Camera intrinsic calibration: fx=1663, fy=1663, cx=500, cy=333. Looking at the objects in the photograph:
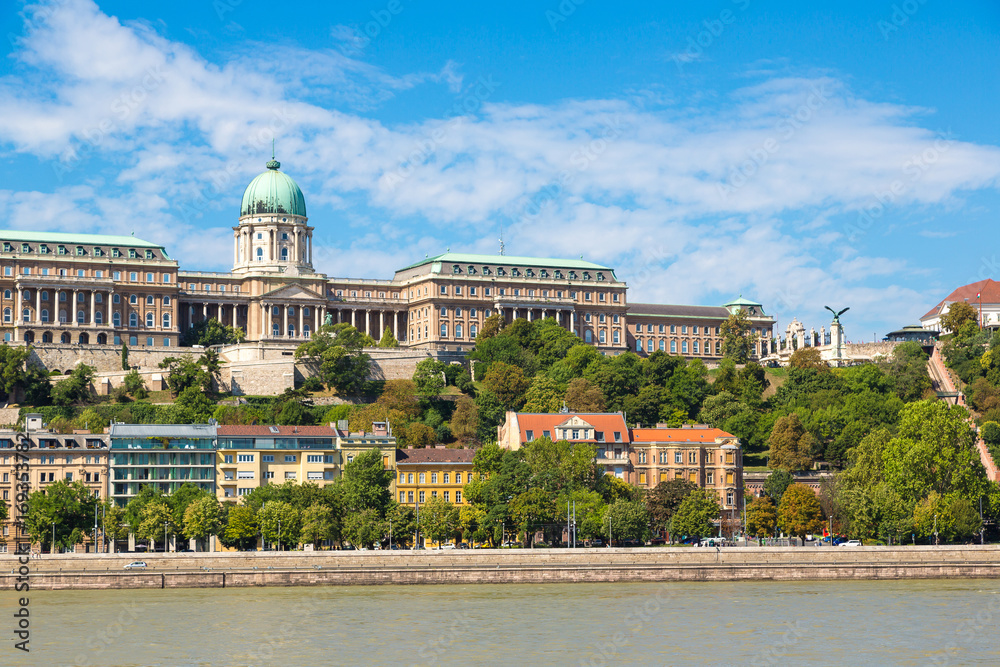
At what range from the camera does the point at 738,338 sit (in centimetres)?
15675

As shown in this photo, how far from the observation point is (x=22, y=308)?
5404 inches

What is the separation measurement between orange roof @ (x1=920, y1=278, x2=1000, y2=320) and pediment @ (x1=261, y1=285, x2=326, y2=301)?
212 feet

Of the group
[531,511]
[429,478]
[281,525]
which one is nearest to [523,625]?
[531,511]

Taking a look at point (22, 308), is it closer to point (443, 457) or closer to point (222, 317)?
point (222, 317)

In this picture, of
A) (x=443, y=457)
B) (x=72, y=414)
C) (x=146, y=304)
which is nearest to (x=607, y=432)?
(x=443, y=457)

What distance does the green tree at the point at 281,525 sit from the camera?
83.2m

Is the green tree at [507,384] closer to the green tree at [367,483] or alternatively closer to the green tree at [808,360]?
the green tree at [808,360]

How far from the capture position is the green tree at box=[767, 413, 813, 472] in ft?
349

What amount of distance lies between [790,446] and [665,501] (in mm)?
19780

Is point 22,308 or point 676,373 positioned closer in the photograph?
point 676,373

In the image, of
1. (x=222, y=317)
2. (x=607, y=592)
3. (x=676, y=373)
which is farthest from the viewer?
(x=222, y=317)

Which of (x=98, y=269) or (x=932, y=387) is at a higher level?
(x=98, y=269)

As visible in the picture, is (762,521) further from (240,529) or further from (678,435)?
(240,529)

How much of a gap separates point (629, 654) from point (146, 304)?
318 ft
